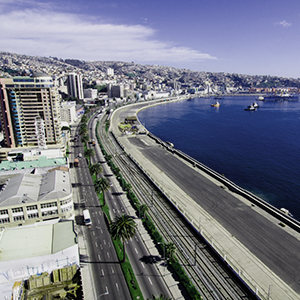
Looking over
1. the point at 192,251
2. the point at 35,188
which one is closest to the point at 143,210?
the point at 192,251

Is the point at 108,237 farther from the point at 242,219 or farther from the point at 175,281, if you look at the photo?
the point at 242,219

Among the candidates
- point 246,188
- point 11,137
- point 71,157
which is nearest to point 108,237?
point 246,188

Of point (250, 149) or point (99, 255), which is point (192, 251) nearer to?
point (99, 255)

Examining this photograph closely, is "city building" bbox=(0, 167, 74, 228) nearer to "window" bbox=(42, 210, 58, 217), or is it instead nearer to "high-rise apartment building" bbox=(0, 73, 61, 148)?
"window" bbox=(42, 210, 58, 217)

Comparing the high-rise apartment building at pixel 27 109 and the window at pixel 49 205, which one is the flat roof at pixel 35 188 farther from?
the high-rise apartment building at pixel 27 109

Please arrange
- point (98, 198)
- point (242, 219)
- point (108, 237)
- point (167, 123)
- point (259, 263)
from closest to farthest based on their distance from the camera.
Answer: point (259, 263)
point (108, 237)
point (242, 219)
point (98, 198)
point (167, 123)

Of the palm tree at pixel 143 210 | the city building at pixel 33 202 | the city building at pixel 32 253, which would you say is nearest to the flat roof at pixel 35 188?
the city building at pixel 33 202

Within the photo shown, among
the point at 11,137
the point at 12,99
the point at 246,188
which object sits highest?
the point at 12,99
